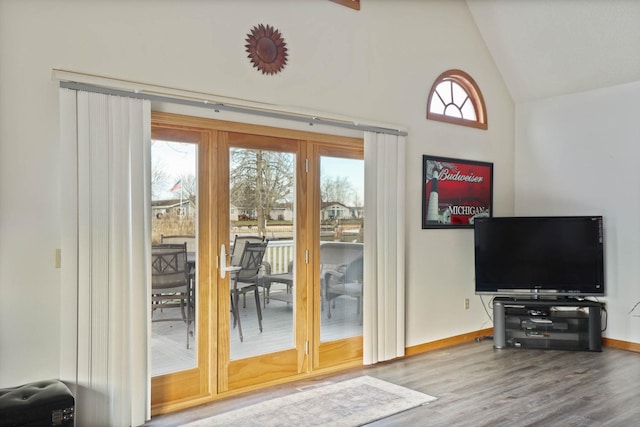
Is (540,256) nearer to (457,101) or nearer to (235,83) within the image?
(457,101)

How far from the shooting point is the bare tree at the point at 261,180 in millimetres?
3961

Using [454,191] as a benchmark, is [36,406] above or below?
below

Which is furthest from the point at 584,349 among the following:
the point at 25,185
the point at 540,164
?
the point at 25,185

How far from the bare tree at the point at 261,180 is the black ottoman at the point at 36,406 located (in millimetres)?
1753

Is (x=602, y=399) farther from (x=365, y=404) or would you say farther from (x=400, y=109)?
(x=400, y=109)

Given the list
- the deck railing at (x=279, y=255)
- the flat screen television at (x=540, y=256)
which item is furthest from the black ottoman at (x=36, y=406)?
the flat screen television at (x=540, y=256)

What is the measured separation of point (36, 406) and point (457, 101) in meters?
4.72

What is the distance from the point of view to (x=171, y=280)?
3.65 meters

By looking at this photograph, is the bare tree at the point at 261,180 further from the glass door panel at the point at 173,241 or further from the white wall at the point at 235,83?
the white wall at the point at 235,83

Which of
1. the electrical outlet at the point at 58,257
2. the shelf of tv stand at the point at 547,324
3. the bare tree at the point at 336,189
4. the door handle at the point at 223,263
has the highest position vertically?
the bare tree at the point at 336,189

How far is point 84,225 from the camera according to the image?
317 centimetres

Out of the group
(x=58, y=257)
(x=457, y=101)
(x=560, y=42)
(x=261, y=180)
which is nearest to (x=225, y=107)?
(x=261, y=180)

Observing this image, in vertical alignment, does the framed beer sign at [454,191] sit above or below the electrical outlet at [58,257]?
above

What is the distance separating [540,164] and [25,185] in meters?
5.20
